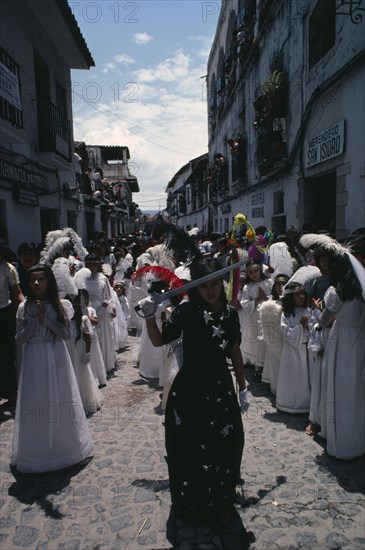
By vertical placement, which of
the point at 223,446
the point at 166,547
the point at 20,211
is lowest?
the point at 166,547

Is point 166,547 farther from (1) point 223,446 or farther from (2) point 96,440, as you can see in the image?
(2) point 96,440

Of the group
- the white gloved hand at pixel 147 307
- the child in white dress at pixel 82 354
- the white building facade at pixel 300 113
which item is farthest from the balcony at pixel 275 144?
the white gloved hand at pixel 147 307

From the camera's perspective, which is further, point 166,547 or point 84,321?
point 84,321

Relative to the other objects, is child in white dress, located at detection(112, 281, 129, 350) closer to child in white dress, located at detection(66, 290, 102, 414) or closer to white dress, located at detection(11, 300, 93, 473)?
child in white dress, located at detection(66, 290, 102, 414)

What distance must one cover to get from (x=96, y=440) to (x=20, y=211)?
6.79 meters

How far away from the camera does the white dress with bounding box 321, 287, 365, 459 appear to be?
3.45m

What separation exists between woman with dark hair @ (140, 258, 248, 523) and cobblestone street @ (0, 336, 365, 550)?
24 cm

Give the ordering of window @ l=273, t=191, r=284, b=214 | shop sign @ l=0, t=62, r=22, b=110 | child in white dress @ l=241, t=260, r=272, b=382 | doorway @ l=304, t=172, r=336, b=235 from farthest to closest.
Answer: window @ l=273, t=191, r=284, b=214 → doorway @ l=304, t=172, r=336, b=235 → shop sign @ l=0, t=62, r=22, b=110 → child in white dress @ l=241, t=260, r=272, b=382

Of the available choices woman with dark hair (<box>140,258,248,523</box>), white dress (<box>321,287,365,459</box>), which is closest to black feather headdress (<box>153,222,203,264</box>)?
woman with dark hair (<box>140,258,248,523</box>)

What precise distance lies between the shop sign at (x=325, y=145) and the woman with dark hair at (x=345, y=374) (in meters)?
Result: 5.05

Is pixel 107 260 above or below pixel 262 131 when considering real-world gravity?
below

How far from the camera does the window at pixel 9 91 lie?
286 inches

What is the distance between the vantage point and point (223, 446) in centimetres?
286

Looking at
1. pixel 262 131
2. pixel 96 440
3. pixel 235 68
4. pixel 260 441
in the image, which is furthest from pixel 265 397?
pixel 235 68
